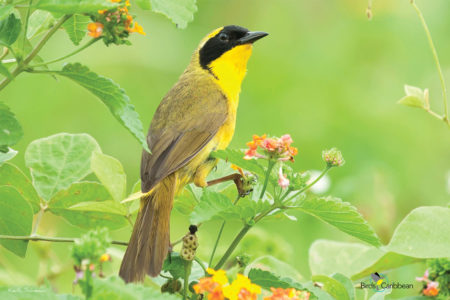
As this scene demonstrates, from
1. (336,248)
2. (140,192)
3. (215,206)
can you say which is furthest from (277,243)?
(215,206)

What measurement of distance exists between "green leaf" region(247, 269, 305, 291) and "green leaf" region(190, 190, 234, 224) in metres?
0.19

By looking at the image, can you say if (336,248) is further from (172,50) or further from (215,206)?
(172,50)

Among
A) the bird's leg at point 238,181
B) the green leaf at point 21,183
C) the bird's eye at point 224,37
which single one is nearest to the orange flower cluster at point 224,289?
the bird's leg at point 238,181

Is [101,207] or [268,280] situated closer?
[268,280]

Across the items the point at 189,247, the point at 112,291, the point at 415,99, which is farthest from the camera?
the point at 415,99

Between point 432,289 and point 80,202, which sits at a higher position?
point 80,202

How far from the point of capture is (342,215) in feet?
5.59

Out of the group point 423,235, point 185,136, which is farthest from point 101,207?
point 185,136

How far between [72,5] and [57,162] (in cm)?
80

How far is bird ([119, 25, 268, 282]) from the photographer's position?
2029mm

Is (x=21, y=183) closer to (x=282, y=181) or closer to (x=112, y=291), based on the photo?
(x=282, y=181)

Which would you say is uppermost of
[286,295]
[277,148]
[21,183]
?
[277,148]

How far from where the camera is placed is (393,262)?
2.05 metres

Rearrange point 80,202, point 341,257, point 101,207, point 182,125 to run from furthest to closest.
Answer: point 182,125 < point 341,257 < point 80,202 < point 101,207
